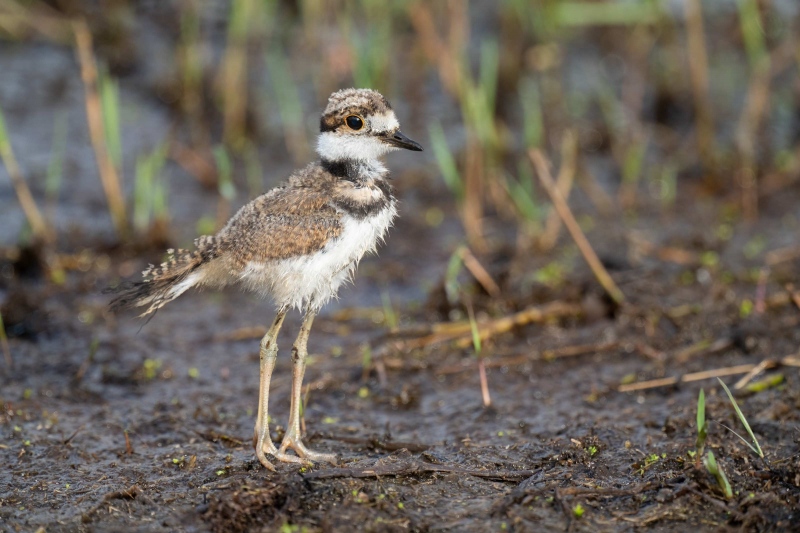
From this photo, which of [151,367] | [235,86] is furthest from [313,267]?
[235,86]

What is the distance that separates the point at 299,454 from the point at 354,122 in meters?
1.27

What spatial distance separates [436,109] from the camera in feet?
25.4

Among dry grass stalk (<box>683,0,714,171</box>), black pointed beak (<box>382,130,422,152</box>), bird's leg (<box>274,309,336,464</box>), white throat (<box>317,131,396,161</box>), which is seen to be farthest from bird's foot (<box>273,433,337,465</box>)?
dry grass stalk (<box>683,0,714,171</box>)

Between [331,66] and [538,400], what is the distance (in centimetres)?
395

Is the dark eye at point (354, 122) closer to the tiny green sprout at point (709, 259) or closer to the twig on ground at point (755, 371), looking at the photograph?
the twig on ground at point (755, 371)

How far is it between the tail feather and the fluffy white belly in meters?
0.18

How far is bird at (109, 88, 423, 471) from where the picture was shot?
11.8ft

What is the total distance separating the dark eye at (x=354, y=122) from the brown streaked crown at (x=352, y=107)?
0.04ft

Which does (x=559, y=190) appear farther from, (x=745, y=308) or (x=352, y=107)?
(x=352, y=107)

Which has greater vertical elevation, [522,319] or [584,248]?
[584,248]

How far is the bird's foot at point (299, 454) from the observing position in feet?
12.0

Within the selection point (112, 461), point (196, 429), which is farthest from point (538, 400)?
point (112, 461)

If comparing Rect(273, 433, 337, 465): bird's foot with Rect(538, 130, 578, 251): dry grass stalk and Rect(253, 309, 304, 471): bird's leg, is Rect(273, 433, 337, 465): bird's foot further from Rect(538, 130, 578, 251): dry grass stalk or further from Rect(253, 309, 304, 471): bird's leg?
Rect(538, 130, 578, 251): dry grass stalk

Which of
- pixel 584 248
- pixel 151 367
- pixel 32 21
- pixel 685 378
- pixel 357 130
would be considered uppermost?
pixel 32 21
